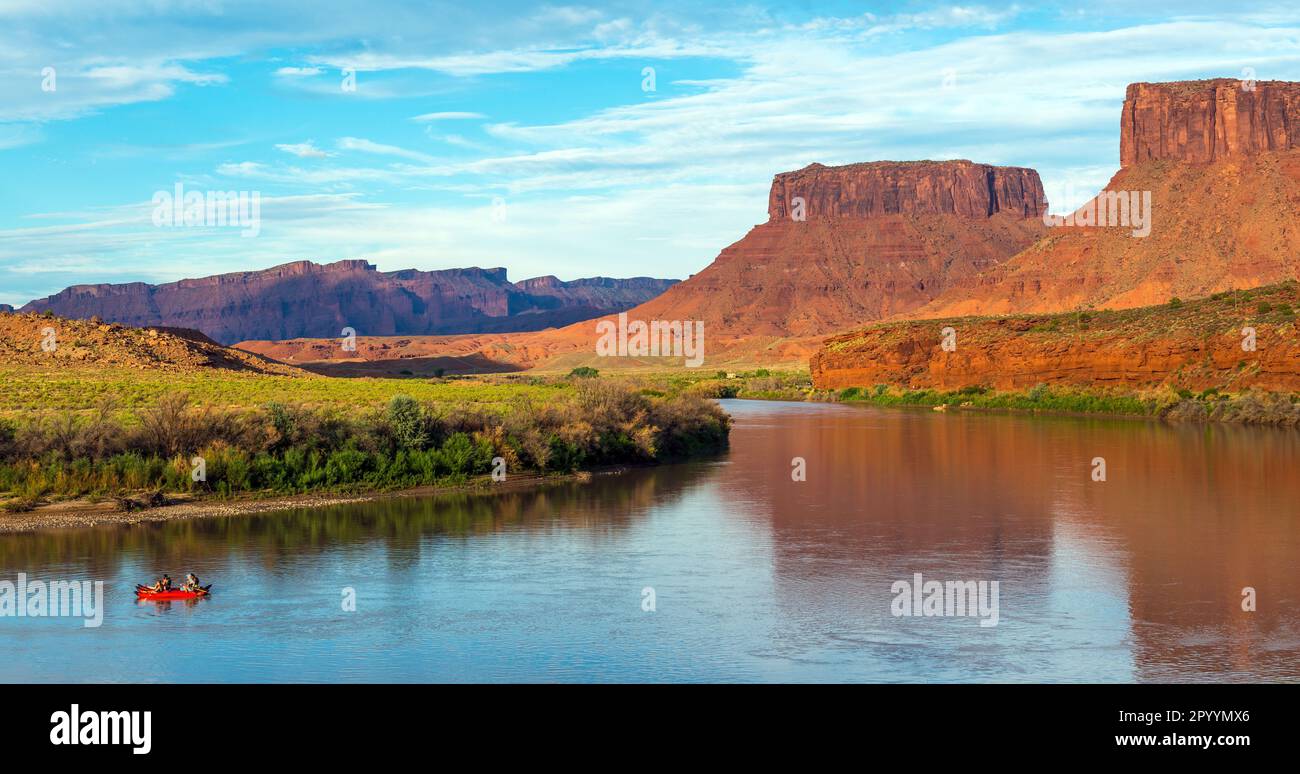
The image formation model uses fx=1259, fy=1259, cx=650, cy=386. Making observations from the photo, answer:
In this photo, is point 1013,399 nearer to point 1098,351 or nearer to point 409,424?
point 1098,351

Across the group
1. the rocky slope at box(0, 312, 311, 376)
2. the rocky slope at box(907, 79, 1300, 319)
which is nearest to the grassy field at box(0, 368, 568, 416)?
the rocky slope at box(0, 312, 311, 376)

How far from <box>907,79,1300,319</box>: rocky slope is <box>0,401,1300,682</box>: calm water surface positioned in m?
86.1

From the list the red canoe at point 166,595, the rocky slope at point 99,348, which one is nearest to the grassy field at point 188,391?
the rocky slope at point 99,348

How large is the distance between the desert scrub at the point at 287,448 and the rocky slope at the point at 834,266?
12491 cm

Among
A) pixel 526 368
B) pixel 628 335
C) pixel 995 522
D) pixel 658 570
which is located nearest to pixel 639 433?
pixel 995 522

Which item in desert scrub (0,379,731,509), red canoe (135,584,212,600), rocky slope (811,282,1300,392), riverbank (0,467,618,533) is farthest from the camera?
rocky slope (811,282,1300,392)

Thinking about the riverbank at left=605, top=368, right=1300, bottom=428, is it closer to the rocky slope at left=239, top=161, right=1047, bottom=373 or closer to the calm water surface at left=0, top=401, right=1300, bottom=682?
the calm water surface at left=0, top=401, right=1300, bottom=682

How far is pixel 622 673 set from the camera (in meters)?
13.4

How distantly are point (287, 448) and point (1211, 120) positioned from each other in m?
120

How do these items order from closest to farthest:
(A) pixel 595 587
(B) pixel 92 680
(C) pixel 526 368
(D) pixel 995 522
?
(B) pixel 92 680
(A) pixel 595 587
(D) pixel 995 522
(C) pixel 526 368

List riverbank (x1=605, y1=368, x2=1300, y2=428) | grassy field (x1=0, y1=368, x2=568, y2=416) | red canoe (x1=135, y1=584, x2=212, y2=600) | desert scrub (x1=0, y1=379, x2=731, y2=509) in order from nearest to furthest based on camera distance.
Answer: red canoe (x1=135, y1=584, x2=212, y2=600) < desert scrub (x1=0, y1=379, x2=731, y2=509) < grassy field (x1=0, y1=368, x2=568, y2=416) < riverbank (x1=605, y1=368, x2=1300, y2=428)

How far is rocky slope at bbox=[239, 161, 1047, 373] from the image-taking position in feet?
565

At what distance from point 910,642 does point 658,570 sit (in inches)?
215

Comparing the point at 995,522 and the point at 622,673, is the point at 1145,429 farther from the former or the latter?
the point at 622,673
